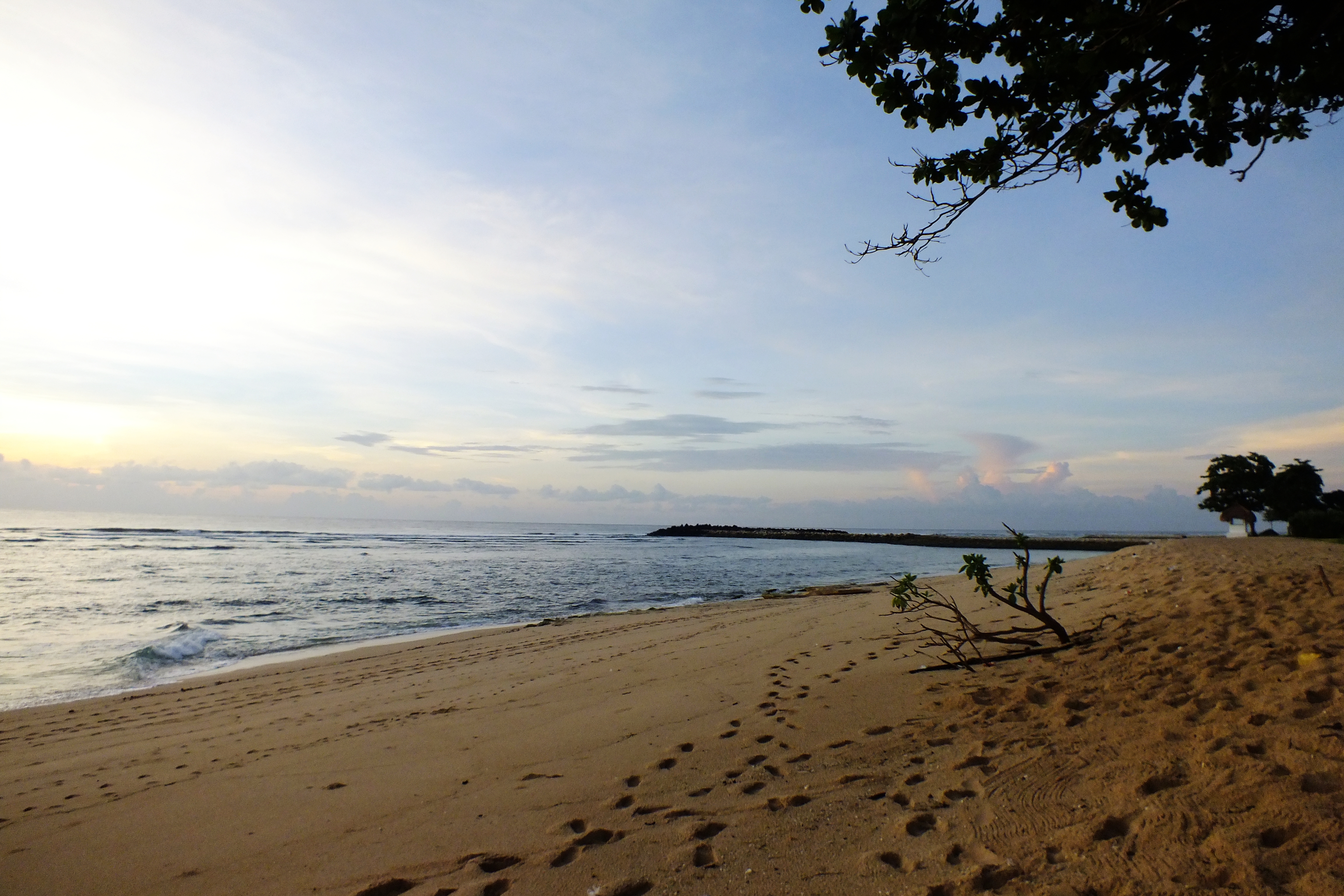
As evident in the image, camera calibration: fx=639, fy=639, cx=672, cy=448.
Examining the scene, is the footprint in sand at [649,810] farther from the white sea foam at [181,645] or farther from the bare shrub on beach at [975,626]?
the white sea foam at [181,645]

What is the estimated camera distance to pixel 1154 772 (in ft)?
10.9

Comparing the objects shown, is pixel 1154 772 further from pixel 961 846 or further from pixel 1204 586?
pixel 1204 586

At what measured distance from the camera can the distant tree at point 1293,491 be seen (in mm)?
37000

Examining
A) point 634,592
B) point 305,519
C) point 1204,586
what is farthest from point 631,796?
point 305,519

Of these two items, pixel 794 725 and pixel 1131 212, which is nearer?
pixel 1131 212

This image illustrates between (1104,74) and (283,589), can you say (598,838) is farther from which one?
(283,589)

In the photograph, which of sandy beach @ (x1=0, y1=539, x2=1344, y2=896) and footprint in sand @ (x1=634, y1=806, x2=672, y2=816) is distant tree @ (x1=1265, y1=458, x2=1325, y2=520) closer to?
sandy beach @ (x1=0, y1=539, x2=1344, y2=896)

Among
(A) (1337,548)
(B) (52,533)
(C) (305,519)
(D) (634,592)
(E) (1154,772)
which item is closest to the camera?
(E) (1154,772)

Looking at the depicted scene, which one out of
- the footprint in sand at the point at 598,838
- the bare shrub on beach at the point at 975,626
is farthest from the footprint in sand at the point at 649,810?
the bare shrub on beach at the point at 975,626

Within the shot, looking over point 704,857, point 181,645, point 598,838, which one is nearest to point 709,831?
point 704,857

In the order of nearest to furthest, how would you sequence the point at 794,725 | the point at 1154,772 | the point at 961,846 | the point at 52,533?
the point at 961,846, the point at 1154,772, the point at 794,725, the point at 52,533

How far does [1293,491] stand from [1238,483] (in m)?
2.69

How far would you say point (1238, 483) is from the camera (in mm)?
39781

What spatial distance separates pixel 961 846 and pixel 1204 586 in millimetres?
8434
